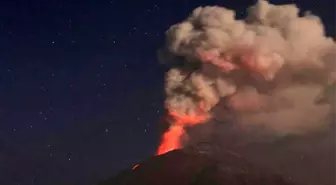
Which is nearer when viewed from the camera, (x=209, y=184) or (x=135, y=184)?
(x=135, y=184)

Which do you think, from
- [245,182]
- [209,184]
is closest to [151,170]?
[209,184]

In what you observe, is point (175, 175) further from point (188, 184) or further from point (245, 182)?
point (245, 182)

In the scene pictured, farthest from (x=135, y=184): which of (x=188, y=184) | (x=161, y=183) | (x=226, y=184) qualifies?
(x=226, y=184)

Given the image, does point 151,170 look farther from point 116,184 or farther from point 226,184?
point 226,184

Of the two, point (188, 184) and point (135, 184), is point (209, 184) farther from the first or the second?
point (135, 184)

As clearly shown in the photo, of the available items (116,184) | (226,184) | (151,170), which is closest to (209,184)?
(226,184)

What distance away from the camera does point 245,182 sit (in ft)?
655

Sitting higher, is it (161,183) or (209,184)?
(161,183)

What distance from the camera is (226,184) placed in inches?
7825

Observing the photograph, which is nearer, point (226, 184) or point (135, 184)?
point (135, 184)

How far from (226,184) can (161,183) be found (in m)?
30.7

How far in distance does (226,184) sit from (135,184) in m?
39.8

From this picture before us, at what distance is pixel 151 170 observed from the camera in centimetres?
19862

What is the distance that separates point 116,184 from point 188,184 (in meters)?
30.3
